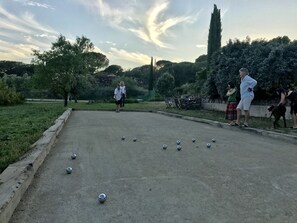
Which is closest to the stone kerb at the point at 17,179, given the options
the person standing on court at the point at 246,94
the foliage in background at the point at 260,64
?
the person standing on court at the point at 246,94

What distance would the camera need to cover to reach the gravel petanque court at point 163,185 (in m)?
3.45

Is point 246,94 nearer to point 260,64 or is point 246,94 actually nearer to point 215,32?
point 260,64

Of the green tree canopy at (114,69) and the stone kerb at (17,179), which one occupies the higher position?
the green tree canopy at (114,69)

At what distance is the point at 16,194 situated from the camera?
361 centimetres

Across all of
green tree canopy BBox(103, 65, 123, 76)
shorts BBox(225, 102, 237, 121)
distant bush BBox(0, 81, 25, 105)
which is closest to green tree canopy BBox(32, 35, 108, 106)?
distant bush BBox(0, 81, 25, 105)

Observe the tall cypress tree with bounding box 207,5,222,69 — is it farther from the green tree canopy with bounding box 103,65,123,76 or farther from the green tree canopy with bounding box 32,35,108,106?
the green tree canopy with bounding box 103,65,123,76

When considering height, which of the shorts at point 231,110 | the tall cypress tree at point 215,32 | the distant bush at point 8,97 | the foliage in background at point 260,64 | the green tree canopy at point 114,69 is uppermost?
the tall cypress tree at point 215,32

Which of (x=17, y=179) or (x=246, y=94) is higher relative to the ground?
(x=246, y=94)

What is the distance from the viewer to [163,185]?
443cm

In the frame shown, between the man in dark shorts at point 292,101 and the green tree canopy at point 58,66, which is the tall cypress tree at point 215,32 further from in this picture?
the man in dark shorts at point 292,101

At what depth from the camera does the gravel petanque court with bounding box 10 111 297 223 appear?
3451 mm

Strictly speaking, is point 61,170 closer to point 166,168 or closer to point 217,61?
point 166,168

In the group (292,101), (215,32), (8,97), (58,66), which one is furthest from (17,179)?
(215,32)

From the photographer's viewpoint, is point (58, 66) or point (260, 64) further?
point (58, 66)
